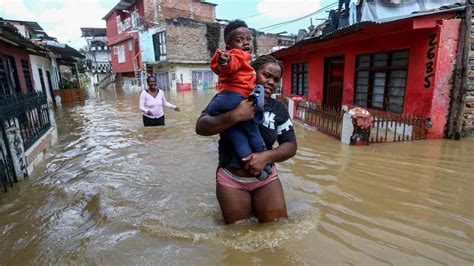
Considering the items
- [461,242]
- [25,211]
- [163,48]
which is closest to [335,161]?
[461,242]

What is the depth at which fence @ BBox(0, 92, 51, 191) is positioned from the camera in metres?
4.54

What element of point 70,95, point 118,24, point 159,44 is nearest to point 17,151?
point 70,95

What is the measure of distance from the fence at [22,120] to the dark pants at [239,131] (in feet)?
13.4

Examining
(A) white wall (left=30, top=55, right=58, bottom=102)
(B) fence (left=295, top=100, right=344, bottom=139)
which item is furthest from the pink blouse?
(A) white wall (left=30, top=55, right=58, bottom=102)

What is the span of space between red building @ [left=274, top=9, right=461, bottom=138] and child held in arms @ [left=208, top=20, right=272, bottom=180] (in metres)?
5.69

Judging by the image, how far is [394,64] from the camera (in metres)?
8.09

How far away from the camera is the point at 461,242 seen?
110 inches

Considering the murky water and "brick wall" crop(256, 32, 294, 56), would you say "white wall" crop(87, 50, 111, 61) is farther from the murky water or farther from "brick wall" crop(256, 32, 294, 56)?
the murky water

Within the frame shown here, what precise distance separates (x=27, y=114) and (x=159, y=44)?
24.0 m

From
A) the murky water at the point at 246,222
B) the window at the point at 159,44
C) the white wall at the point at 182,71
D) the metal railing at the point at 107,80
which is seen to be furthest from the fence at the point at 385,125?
the metal railing at the point at 107,80

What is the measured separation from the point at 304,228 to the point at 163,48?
27746 millimetres

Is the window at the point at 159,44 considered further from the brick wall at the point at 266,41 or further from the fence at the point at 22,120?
the fence at the point at 22,120

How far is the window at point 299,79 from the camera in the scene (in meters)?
13.3

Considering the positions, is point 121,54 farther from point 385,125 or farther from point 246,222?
point 246,222
